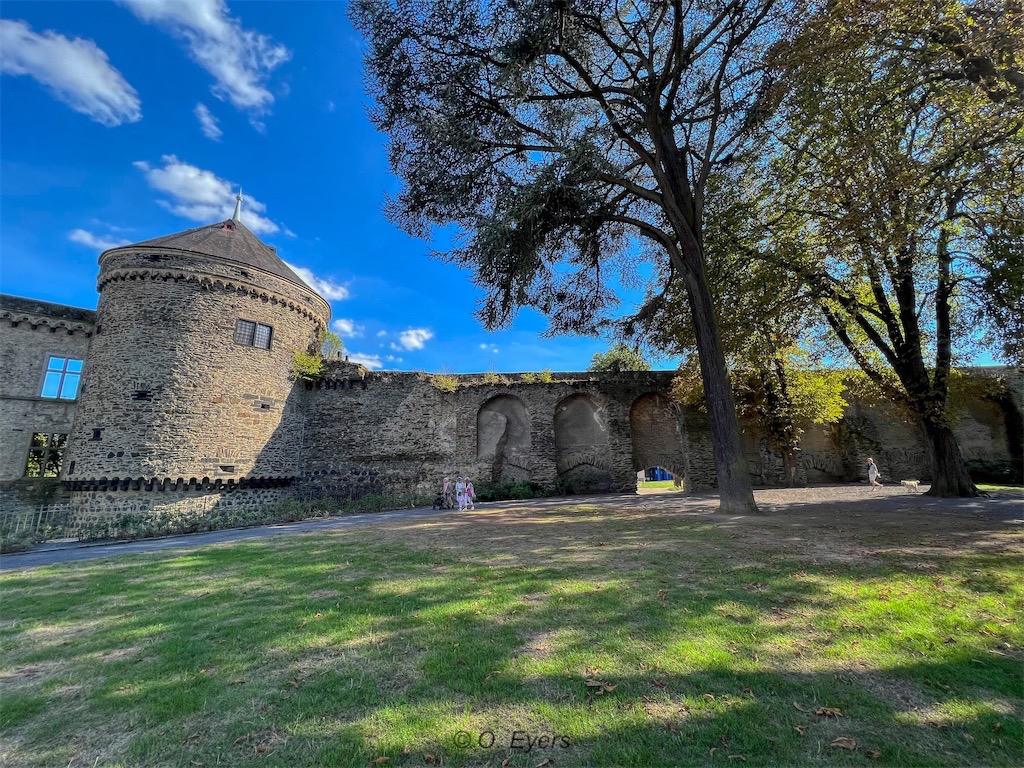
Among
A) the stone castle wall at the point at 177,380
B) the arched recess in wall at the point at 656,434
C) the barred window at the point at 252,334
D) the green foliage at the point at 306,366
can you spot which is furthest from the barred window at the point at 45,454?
the arched recess in wall at the point at 656,434

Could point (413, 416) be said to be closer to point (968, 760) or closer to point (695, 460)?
point (695, 460)

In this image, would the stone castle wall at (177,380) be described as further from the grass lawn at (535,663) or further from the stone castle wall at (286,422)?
the grass lawn at (535,663)

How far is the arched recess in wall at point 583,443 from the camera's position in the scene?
1964cm

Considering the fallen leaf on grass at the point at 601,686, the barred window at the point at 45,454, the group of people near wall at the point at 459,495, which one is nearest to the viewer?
the fallen leaf on grass at the point at 601,686

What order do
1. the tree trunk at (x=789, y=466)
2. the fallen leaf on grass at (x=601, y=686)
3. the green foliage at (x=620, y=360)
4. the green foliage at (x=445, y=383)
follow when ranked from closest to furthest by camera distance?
the fallen leaf on grass at (x=601, y=686) → the tree trunk at (x=789, y=466) → the green foliage at (x=445, y=383) → the green foliage at (x=620, y=360)

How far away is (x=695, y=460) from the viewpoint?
62.6 feet

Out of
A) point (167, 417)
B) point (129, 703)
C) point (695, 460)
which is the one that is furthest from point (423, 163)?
point (695, 460)

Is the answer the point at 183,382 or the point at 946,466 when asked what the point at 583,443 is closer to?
the point at 946,466

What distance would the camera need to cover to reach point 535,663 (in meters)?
2.98

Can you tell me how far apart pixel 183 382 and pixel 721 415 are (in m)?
18.0

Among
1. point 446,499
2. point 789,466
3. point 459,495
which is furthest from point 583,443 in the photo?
point 789,466

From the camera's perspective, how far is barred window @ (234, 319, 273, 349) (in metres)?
17.7

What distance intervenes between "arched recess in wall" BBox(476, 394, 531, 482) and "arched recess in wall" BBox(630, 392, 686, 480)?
16.7ft

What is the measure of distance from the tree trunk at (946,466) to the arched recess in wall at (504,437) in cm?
1358
